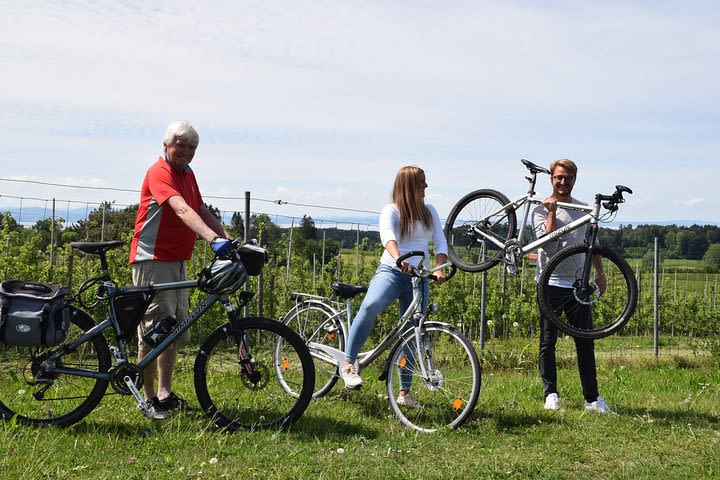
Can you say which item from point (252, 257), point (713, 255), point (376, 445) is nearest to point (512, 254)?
point (376, 445)

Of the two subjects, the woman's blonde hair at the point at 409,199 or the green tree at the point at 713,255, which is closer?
the woman's blonde hair at the point at 409,199

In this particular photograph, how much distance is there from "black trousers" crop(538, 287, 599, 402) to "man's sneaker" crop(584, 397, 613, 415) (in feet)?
0.12

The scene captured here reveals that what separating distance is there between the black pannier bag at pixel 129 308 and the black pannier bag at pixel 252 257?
60 cm

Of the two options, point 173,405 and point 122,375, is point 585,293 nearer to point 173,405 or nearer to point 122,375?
point 173,405

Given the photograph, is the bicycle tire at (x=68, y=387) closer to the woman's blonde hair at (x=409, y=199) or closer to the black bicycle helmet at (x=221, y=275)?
the black bicycle helmet at (x=221, y=275)

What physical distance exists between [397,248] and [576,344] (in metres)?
1.60

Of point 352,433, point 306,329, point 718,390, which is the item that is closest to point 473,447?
point 352,433

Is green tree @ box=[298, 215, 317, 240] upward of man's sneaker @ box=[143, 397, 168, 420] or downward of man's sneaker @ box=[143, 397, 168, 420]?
upward

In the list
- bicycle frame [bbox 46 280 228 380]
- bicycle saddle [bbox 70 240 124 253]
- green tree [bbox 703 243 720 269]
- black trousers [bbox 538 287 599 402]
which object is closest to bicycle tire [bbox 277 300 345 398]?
bicycle frame [bbox 46 280 228 380]

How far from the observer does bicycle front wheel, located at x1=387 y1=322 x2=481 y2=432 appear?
4.53 metres

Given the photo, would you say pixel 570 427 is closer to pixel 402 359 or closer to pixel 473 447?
pixel 473 447

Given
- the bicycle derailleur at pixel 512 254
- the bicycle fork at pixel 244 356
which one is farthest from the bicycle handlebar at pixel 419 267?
the bicycle fork at pixel 244 356

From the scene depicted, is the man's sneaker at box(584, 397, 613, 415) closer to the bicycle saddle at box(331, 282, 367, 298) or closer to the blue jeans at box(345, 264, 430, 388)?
the blue jeans at box(345, 264, 430, 388)

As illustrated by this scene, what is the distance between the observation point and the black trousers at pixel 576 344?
5094 millimetres
